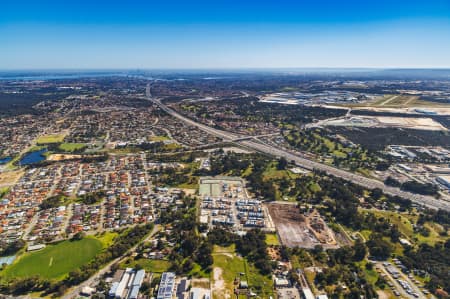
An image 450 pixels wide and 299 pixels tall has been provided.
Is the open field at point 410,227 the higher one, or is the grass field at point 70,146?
the grass field at point 70,146

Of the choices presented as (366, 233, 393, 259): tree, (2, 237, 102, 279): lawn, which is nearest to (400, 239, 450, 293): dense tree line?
(366, 233, 393, 259): tree

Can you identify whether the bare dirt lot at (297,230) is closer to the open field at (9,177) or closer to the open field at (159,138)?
the open field at (159,138)

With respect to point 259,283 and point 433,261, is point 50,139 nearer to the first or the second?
point 259,283

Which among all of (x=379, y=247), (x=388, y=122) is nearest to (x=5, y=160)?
(x=379, y=247)

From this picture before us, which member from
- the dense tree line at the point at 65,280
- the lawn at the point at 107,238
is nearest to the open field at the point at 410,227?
the dense tree line at the point at 65,280

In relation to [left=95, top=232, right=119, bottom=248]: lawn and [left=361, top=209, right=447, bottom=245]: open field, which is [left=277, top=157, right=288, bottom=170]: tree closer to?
[left=361, top=209, right=447, bottom=245]: open field

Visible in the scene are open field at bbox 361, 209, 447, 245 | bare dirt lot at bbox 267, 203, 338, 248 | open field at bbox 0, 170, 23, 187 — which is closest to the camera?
bare dirt lot at bbox 267, 203, 338, 248

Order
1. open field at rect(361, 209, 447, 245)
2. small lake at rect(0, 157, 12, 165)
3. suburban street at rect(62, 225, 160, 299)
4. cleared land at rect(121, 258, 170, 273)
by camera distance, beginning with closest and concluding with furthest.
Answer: suburban street at rect(62, 225, 160, 299) → cleared land at rect(121, 258, 170, 273) → open field at rect(361, 209, 447, 245) → small lake at rect(0, 157, 12, 165)
